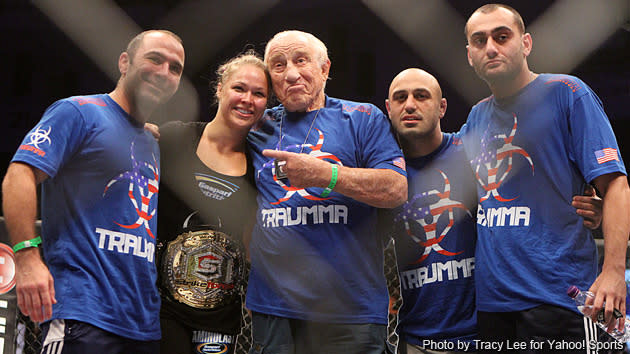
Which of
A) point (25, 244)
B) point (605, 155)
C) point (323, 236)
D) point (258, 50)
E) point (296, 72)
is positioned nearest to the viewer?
point (25, 244)

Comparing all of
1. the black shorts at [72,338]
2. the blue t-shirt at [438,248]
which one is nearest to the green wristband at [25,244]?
the black shorts at [72,338]

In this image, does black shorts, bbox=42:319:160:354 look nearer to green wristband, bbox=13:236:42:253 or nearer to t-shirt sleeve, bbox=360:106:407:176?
green wristband, bbox=13:236:42:253

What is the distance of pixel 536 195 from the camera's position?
1.73 m

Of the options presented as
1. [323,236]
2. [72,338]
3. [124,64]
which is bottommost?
[72,338]

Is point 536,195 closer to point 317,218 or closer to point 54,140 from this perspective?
point 317,218

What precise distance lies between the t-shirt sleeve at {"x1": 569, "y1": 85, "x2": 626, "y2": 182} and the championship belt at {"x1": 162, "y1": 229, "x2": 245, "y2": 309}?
111cm

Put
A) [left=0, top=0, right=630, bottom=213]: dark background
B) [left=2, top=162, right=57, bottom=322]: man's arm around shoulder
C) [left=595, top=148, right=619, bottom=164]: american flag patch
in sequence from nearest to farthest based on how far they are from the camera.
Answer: [left=2, top=162, right=57, bottom=322]: man's arm around shoulder
[left=595, top=148, right=619, bottom=164]: american flag patch
[left=0, top=0, right=630, bottom=213]: dark background

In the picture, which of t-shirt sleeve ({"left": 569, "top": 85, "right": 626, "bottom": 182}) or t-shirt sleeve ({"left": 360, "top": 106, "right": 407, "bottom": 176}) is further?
t-shirt sleeve ({"left": 360, "top": 106, "right": 407, "bottom": 176})

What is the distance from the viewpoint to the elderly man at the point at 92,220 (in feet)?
5.04

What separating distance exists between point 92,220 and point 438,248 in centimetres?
108

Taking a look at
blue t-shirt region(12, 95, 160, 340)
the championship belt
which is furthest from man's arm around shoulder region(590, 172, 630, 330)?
blue t-shirt region(12, 95, 160, 340)

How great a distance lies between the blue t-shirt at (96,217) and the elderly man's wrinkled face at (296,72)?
0.52 meters

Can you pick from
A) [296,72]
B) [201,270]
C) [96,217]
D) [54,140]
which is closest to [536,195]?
[296,72]

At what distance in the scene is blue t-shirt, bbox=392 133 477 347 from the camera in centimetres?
196
